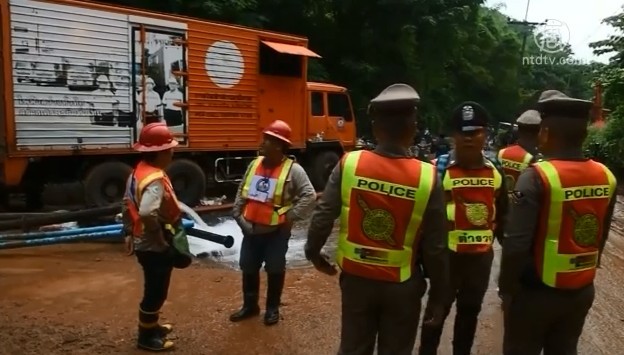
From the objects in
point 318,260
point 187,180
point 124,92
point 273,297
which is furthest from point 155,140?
point 187,180

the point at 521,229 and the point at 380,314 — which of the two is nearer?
the point at 521,229

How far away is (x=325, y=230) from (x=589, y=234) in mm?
1325

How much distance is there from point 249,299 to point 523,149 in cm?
293

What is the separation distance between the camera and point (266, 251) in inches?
203

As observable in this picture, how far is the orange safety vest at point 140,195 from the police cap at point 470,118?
2.01 metres

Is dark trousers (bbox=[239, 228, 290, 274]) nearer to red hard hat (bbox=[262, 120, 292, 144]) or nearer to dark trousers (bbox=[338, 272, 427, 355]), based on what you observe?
red hard hat (bbox=[262, 120, 292, 144])

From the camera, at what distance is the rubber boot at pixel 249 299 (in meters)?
5.21

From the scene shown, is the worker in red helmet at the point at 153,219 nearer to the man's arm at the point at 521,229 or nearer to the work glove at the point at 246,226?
the work glove at the point at 246,226

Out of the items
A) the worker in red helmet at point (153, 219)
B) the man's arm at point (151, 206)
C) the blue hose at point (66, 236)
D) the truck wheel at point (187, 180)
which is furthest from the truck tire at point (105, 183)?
the man's arm at point (151, 206)

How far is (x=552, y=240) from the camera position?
3014 millimetres

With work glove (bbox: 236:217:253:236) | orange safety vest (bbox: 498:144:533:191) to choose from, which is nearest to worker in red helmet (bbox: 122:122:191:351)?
work glove (bbox: 236:217:253:236)

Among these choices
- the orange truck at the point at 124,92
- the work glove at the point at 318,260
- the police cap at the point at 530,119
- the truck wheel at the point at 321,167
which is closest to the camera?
the work glove at the point at 318,260

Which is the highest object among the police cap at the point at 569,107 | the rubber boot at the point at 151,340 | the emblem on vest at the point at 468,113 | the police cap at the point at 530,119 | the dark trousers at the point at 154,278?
the police cap at the point at 569,107

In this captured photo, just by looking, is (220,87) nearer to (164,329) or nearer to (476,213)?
(164,329)
